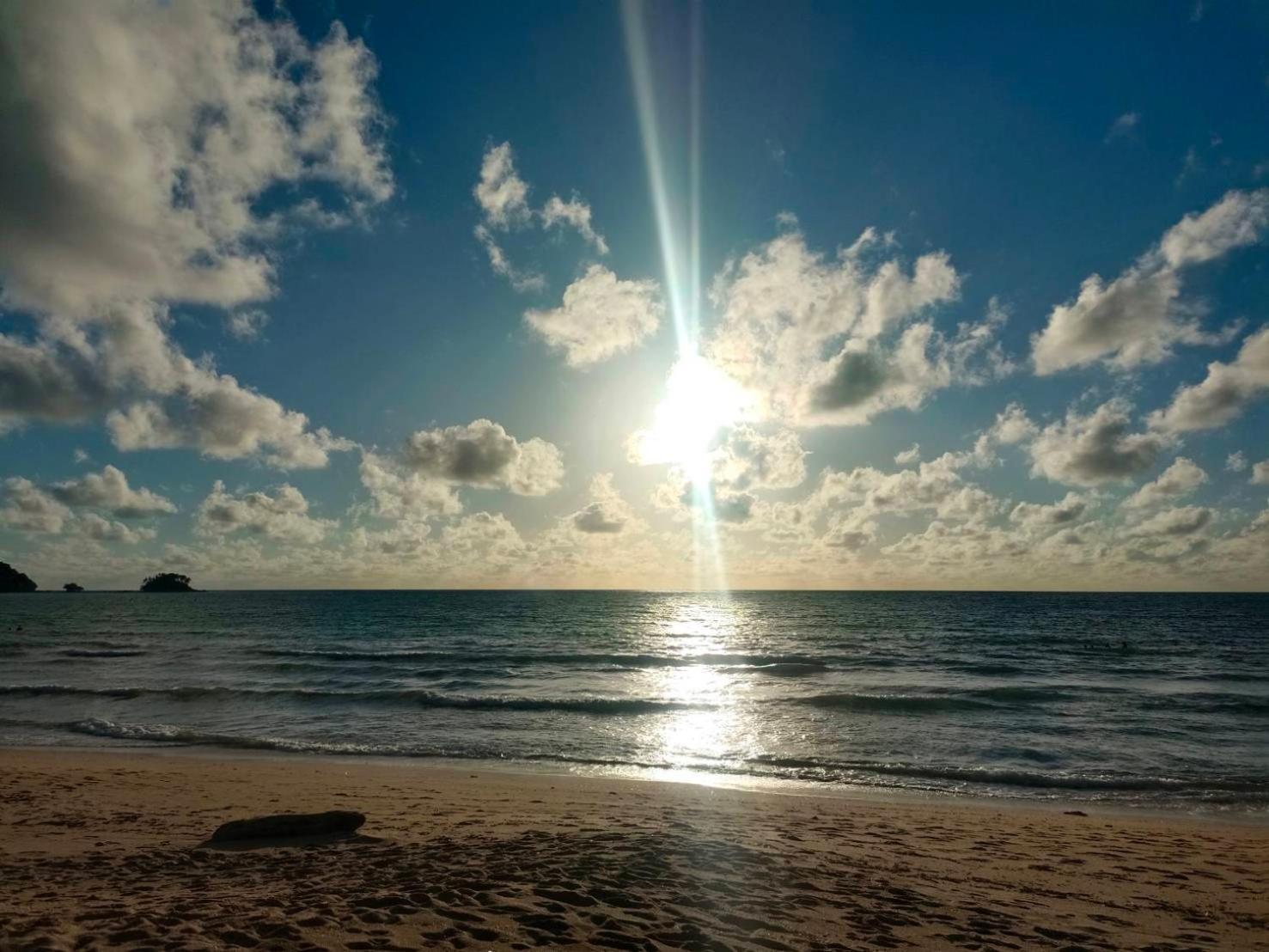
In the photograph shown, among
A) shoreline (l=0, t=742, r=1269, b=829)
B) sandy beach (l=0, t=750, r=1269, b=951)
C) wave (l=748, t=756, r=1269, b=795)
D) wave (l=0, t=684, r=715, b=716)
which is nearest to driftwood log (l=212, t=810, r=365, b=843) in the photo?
sandy beach (l=0, t=750, r=1269, b=951)

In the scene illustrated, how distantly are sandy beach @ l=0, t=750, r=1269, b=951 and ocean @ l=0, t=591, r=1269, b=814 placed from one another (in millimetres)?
4093

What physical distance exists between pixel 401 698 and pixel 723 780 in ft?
59.9

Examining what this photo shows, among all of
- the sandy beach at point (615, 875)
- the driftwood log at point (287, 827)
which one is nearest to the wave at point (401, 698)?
the sandy beach at point (615, 875)

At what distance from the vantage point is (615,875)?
28.1 ft

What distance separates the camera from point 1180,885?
9.68 metres

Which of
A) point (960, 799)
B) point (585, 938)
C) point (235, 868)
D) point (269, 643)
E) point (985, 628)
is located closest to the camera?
point (585, 938)

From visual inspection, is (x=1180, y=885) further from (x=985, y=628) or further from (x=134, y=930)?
(x=985, y=628)

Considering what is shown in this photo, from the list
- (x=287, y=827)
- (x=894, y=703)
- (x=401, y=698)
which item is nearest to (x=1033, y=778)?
(x=894, y=703)

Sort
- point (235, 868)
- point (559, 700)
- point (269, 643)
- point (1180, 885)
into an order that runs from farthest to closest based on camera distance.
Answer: point (269, 643)
point (559, 700)
point (1180, 885)
point (235, 868)

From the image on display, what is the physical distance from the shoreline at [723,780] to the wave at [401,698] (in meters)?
8.68

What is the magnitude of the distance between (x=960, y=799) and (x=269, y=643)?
5485 cm

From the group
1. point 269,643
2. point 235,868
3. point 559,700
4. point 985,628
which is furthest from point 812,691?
point 985,628

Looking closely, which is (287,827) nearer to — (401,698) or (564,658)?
(401,698)

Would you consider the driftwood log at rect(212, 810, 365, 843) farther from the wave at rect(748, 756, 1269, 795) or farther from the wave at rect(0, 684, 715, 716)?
the wave at rect(0, 684, 715, 716)
